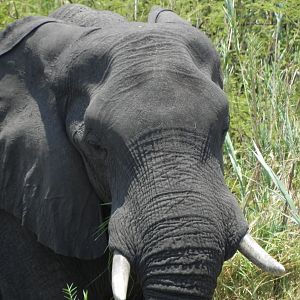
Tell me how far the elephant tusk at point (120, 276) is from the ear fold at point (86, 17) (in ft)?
3.23

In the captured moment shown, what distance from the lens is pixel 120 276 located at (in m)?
3.83

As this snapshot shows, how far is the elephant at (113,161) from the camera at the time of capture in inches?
150

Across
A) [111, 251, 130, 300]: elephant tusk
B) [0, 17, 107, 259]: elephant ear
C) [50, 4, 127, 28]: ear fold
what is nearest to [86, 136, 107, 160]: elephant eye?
[0, 17, 107, 259]: elephant ear

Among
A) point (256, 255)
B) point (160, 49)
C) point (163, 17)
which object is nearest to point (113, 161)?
point (160, 49)

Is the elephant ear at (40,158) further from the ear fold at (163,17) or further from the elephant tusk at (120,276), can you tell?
the elephant tusk at (120,276)

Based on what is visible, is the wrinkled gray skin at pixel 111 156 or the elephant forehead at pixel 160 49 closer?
the wrinkled gray skin at pixel 111 156

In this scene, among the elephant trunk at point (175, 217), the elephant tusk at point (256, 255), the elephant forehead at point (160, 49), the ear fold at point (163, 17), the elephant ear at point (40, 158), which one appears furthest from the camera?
the ear fold at point (163, 17)

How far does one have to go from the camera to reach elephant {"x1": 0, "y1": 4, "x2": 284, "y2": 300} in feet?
12.5

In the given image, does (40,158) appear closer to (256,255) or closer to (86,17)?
(86,17)

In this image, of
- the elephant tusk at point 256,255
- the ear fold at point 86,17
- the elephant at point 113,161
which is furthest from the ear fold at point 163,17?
the elephant tusk at point 256,255

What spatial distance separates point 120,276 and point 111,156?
448 millimetres

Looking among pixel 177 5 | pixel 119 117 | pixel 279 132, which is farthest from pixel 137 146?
pixel 177 5

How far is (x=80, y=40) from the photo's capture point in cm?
437

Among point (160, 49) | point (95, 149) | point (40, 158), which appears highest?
point (160, 49)
